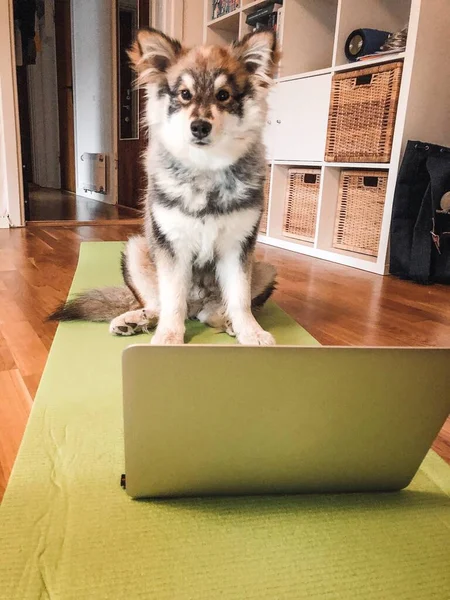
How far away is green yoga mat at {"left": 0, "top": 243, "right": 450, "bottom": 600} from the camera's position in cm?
62

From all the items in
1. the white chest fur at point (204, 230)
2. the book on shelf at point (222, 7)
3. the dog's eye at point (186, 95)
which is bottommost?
the white chest fur at point (204, 230)

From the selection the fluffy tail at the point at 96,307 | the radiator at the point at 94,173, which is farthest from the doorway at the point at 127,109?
the fluffy tail at the point at 96,307

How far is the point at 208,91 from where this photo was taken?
4.35 ft

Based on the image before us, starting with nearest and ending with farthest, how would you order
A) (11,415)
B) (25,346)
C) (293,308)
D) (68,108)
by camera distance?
(11,415) → (25,346) → (293,308) → (68,108)

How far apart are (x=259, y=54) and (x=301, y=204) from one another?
6.55 feet

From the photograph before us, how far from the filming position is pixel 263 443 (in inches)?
28.1

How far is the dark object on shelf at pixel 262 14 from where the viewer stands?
10.7 feet

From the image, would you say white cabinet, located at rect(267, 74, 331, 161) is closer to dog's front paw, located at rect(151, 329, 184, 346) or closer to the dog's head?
the dog's head

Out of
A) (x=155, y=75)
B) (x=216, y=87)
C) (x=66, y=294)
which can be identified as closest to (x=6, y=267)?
(x=66, y=294)

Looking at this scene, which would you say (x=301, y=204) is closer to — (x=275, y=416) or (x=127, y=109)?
(x=275, y=416)

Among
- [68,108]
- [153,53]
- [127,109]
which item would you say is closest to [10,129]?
[127,109]

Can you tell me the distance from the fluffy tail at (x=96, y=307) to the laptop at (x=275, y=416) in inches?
32.7

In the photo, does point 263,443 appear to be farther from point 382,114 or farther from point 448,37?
point 448,37

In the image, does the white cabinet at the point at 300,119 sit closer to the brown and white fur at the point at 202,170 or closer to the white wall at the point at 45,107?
the brown and white fur at the point at 202,170
